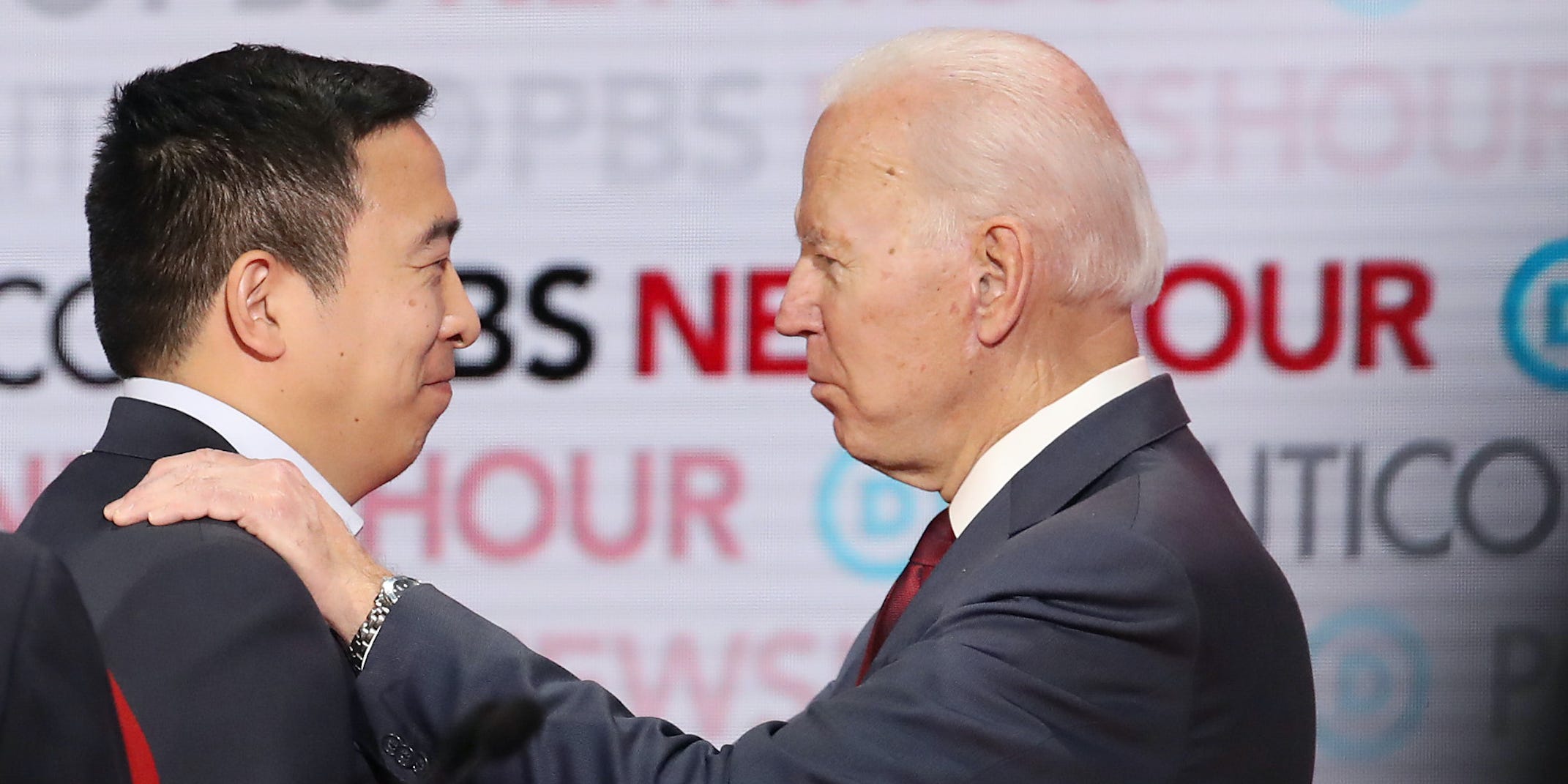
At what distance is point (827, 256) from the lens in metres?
1.58

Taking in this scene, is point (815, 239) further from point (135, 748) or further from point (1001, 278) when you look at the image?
point (135, 748)

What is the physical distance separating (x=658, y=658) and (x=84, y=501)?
131 cm

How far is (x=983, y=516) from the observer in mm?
1507

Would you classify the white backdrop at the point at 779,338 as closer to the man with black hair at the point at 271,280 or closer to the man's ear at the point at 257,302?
the man with black hair at the point at 271,280

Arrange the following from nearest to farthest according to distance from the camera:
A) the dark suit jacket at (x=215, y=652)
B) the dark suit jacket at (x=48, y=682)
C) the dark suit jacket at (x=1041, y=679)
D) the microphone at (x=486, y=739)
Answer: the dark suit jacket at (x=48, y=682) < the microphone at (x=486, y=739) < the dark suit jacket at (x=215, y=652) < the dark suit jacket at (x=1041, y=679)

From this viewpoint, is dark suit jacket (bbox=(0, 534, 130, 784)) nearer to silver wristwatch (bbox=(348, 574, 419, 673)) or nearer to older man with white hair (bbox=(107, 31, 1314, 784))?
older man with white hair (bbox=(107, 31, 1314, 784))

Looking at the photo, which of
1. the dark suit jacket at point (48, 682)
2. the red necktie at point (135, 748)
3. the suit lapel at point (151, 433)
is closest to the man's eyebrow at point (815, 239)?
the suit lapel at point (151, 433)

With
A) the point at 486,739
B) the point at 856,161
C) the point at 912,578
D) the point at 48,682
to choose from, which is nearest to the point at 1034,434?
the point at 912,578

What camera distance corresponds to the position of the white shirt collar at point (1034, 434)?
1521 millimetres

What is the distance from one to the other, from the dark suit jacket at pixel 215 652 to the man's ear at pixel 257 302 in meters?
0.19

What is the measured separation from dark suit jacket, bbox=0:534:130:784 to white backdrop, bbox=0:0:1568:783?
1.72m

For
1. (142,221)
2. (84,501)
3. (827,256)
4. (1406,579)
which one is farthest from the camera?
(1406,579)

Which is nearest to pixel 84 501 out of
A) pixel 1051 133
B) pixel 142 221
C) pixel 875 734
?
pixel 142 221

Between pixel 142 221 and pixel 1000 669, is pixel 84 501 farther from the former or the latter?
pixel 1000 669
